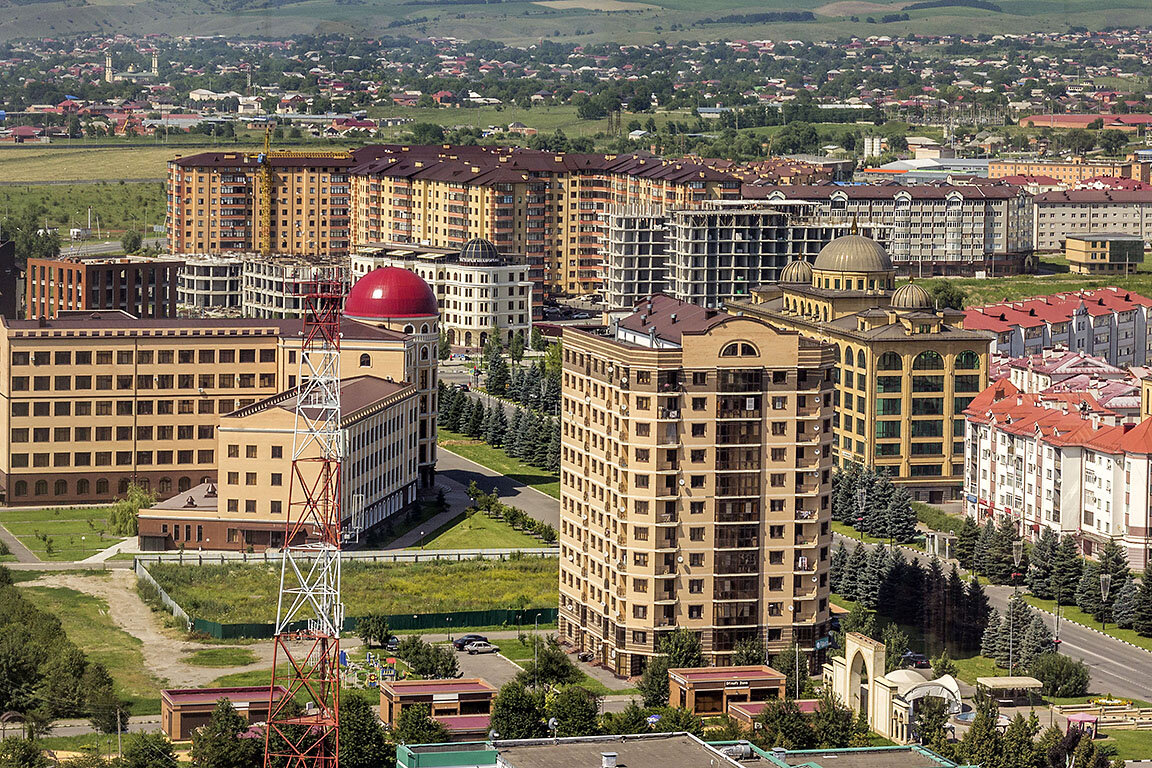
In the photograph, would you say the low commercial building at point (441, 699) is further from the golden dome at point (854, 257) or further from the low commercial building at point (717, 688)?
the golden dome at point (854, 257)

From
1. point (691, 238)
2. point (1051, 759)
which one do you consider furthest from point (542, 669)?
point (691, 238)

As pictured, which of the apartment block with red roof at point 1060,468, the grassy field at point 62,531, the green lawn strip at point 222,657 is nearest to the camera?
the green lawn strip at point 222,657

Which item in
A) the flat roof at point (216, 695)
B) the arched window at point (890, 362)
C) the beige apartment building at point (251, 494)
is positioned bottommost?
the flat roof at point (216, 695)

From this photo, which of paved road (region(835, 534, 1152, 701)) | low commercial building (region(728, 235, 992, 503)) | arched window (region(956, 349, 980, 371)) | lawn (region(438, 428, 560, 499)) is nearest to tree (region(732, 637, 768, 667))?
paved road (region(835, 534, 1152, 701))

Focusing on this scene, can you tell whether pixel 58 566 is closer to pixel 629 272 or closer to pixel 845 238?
pixel 845 238

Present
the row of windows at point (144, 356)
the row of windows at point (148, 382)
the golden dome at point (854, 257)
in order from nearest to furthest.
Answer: the row of windows at point (144, 356) < the row of windows at point (148, 382) < the golden dome at point (854, 257)

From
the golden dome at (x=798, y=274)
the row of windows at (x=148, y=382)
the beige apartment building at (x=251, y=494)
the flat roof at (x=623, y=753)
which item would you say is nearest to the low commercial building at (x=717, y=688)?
the flat roof at (x=623, y=753)

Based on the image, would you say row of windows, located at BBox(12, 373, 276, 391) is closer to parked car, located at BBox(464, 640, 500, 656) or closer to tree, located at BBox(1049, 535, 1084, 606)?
parked car, located at BBox(464, 640, 500, 656)

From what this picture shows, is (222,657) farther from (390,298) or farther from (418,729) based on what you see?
(390,298)
